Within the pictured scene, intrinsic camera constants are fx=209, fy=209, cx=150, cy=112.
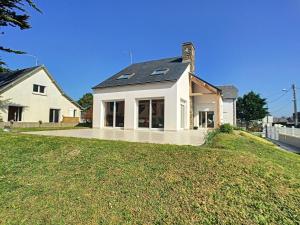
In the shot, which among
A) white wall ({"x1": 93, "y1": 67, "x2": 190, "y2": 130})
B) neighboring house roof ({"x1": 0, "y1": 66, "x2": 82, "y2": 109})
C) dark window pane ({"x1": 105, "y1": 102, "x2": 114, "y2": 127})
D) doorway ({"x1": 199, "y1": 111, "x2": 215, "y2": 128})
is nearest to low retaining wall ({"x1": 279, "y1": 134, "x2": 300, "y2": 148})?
doorway ({"x1": 199, "y1": 111, "x2": 215, "y2": 128})

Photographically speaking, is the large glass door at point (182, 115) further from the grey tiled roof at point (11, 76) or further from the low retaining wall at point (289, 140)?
the grey tiled roof at point (11, 76)

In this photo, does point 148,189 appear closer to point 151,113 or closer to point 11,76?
point 151,113

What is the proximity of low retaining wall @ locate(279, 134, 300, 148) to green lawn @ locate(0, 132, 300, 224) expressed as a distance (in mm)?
16982

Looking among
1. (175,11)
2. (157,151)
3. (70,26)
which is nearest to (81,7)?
(70,26)

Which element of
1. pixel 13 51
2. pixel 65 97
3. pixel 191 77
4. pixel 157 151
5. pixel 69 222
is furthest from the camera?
pixel 65 97

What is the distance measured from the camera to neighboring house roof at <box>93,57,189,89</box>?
661 inches

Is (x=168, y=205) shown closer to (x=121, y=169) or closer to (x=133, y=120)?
(x=121, y=169)

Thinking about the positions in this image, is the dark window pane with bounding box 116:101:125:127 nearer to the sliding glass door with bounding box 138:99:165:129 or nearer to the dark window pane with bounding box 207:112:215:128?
the sliding glass door with bounding box 138:99:165:129

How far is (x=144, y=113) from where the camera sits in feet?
55.9

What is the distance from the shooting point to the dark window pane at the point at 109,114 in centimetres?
1859

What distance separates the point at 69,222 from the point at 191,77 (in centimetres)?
1713

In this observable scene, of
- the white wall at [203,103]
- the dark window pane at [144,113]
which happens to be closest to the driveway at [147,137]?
the dark window pane at [144,113]

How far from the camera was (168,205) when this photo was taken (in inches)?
154

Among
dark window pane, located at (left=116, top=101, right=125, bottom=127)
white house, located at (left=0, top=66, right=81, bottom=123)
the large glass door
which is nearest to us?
the large glass door
